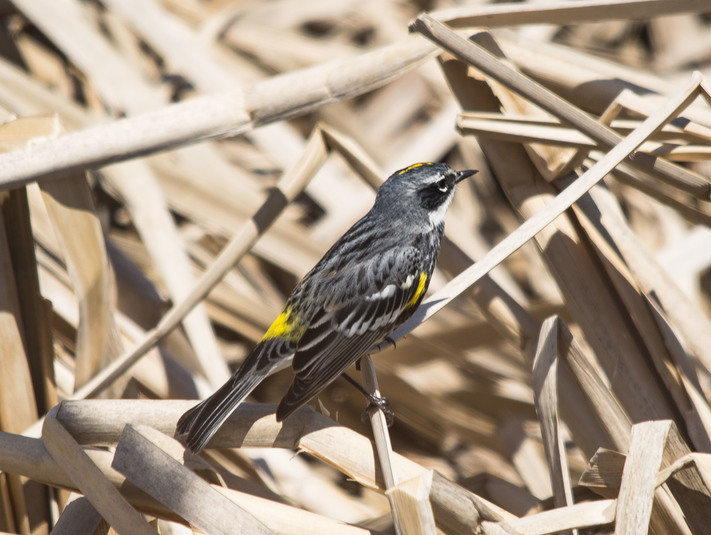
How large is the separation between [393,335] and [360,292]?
22 cm

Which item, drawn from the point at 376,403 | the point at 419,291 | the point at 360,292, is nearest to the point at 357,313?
the point at 360,292

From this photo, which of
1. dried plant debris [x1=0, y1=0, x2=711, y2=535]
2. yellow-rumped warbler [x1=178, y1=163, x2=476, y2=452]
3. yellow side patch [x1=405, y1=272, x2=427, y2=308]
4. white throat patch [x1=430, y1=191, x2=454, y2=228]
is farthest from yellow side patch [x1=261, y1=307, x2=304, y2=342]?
white throat patch [x1=430, y1=191, x2=454, y2=228]

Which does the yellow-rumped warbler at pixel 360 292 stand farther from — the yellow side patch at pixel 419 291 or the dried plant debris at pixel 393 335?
the dried plant debris at pixel 393 335

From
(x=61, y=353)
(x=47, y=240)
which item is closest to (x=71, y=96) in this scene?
(x=47, y=240)

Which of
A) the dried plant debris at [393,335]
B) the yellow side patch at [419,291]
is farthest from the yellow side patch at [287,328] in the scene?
the yellow side patch at [419,291]

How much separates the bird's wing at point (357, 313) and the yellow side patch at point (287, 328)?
53 millimetres

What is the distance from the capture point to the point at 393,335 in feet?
8.47

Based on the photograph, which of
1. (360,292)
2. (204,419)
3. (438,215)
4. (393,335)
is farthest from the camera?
(438,215)

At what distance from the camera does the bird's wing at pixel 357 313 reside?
95.7 inches

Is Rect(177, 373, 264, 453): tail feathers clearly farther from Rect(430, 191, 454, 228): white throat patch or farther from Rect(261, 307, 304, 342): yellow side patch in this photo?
Rect(430, 191, 454, 228): white throat patch

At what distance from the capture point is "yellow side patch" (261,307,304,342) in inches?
103

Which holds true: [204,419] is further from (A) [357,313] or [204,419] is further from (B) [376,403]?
(A) [357,313]

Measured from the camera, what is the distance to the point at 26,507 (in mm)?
2279

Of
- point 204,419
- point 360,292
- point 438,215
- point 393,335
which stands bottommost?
point 204,419
